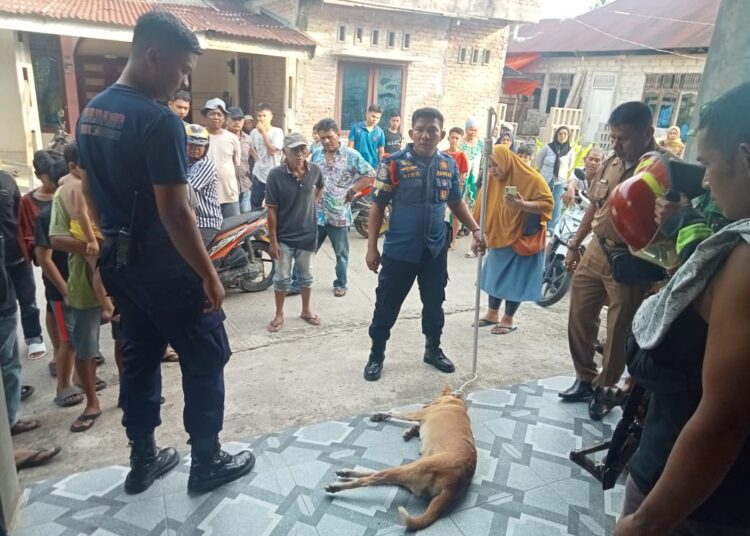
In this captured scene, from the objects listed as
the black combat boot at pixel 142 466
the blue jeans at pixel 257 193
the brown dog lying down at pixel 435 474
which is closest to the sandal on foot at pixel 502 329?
the brown dog lying down at pixel 435 474

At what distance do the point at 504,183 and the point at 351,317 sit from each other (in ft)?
6.09

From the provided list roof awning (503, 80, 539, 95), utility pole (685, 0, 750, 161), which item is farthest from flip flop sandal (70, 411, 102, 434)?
roof awning (503, 80, 539, 95)

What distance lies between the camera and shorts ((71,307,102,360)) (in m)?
2.90

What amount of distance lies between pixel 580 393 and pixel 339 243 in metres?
2.80

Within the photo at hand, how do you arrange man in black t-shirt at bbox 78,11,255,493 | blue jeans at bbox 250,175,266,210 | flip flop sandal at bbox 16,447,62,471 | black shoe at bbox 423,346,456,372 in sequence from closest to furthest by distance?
man in black t-shirt at bbox 78,11,255,493 → flip flop sandal at bbox 16,447,62,471 → black shoe at bbox 423,346,456,372 → blue jeans at bbox 250,175,266,210

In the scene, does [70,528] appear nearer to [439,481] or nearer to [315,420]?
[315,420]

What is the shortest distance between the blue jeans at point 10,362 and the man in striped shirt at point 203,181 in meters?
1.50

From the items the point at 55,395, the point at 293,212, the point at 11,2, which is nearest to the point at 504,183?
the point at 293,212

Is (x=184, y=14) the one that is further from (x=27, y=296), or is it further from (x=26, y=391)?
(x=26, y=391)

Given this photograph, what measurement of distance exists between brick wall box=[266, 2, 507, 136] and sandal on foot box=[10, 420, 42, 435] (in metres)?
8.29

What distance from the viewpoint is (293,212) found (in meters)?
4.45

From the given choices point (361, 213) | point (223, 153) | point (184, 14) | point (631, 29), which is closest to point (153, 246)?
point (223, 153)

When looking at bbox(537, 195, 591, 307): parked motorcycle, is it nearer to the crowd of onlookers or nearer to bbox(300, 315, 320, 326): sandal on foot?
the crowd of onlookers

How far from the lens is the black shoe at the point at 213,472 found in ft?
7.79
